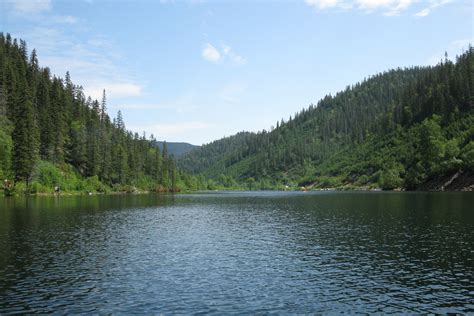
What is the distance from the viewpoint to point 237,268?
35.1m

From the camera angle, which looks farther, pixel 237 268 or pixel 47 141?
pixel 47 141

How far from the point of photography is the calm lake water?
1004 inches

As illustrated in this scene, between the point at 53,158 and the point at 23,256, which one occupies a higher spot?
the point at 53,158

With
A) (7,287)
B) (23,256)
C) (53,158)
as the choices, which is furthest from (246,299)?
(53,158)

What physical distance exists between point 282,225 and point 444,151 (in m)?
147

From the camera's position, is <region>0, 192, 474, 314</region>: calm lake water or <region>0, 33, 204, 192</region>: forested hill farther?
<region>0, 33, 204, 192</region>: forested hill

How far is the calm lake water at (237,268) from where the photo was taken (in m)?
25.5

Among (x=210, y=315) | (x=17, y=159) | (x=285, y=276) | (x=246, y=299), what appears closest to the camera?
(x=210, y=315)

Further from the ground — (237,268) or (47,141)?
(47,141)

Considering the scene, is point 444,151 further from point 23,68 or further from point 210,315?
point 23,68

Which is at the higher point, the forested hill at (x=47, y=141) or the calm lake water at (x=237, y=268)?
the forested hill at (x=47, y=141)

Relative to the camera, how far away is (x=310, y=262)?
37562 millimetres

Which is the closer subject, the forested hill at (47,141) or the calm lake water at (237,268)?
the calm lake water at (237,268)

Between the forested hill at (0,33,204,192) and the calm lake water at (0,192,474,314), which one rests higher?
the forested hill at (0,33,204,192)
